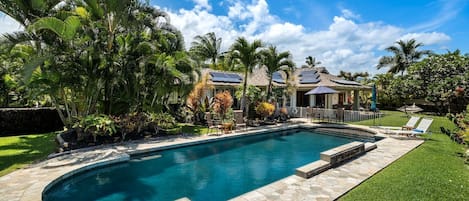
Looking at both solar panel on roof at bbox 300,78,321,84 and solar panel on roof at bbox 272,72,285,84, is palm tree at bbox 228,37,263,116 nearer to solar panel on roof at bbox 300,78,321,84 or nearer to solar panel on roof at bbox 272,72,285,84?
solar panel on roof at bbox 272,72,285,84

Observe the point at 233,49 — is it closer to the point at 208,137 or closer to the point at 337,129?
the point at 208,137

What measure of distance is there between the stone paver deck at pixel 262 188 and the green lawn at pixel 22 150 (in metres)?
0.68

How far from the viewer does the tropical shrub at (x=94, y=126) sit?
1017cm

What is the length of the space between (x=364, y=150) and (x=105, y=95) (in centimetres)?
1222

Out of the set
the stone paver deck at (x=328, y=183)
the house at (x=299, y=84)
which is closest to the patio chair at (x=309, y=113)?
the house at (x=299, y=84)

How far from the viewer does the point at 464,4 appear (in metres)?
12.9

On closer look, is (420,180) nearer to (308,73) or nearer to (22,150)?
(22,150)

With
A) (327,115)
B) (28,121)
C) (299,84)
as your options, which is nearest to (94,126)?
(28,121)

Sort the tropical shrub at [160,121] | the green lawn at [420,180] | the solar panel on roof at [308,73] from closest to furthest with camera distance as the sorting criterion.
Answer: the green lawn at [420,180]
the tropical shrub at [160,121]
the solar panel on roof at [308,73]

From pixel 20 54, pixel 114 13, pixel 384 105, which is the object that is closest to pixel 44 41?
pixel 20 54

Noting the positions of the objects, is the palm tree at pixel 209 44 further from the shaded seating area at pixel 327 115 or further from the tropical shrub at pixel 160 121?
the tropical shrub at pixel 160 121

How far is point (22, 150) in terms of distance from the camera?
9656 millimetres

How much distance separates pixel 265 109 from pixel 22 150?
44.7ft

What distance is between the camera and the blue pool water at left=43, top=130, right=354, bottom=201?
6.51 metres
